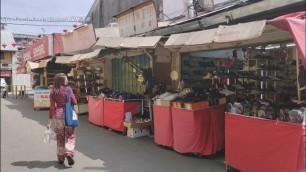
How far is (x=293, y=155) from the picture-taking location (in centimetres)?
443

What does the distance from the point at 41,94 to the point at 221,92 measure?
11.5 m

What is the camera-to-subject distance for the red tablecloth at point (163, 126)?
7.21m

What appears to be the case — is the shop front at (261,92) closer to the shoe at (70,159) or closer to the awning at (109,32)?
the shoe at (70,159)

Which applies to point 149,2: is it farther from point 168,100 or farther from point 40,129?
point 40,129

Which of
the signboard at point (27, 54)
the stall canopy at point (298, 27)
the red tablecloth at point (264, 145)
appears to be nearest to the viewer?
the stall canopy at point (298, 27)

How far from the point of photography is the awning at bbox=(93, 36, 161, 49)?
6.76 metres

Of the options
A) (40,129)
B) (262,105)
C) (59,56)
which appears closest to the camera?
(262,105)

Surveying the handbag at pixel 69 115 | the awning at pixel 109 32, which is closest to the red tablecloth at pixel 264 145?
the handbag at pixel 69 115

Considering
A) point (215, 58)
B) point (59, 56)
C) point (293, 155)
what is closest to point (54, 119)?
point (293, 155)

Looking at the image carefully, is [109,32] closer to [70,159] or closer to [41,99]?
[41,99]

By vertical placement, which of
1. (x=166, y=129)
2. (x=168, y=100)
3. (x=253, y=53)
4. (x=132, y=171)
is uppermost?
(x=253, y=53)

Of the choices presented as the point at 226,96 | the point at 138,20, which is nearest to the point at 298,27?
the point at 226,96

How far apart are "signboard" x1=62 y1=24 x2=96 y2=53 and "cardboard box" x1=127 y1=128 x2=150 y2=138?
5.42 meters

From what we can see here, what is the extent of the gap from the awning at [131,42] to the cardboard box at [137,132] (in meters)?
2.57
